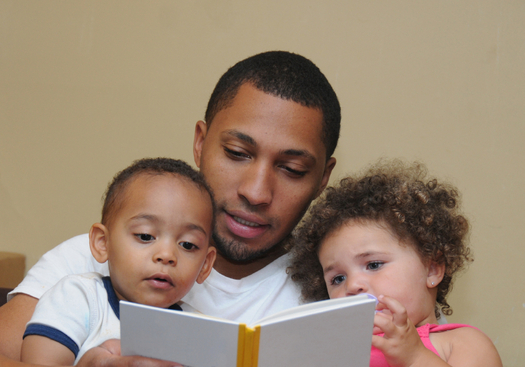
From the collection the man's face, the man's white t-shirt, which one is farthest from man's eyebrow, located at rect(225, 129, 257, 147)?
the man's white t-shirt

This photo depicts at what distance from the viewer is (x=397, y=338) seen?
1296mm

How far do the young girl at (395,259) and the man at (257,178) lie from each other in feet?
0.33

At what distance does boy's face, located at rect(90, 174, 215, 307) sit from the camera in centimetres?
133

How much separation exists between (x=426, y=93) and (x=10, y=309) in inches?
79.4

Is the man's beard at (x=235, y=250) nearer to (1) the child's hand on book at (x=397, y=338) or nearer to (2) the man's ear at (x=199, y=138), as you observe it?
(2) the man's ear at (x=199, y=138)

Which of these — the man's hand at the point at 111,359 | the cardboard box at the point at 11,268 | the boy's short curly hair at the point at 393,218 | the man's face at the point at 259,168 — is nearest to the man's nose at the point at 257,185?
the man's face at the point at 259,168

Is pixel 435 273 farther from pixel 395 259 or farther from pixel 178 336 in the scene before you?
pixel 178 336

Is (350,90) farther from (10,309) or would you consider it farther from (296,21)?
(10,309)

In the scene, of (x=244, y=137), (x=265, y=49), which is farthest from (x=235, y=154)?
(x=265, y=49)

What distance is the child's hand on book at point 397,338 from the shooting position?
129 centimetres

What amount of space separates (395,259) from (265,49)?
4.63 feet

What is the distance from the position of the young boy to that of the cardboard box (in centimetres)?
141

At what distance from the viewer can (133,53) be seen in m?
2.64

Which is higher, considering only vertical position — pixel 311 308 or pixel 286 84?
pixel 286 84
